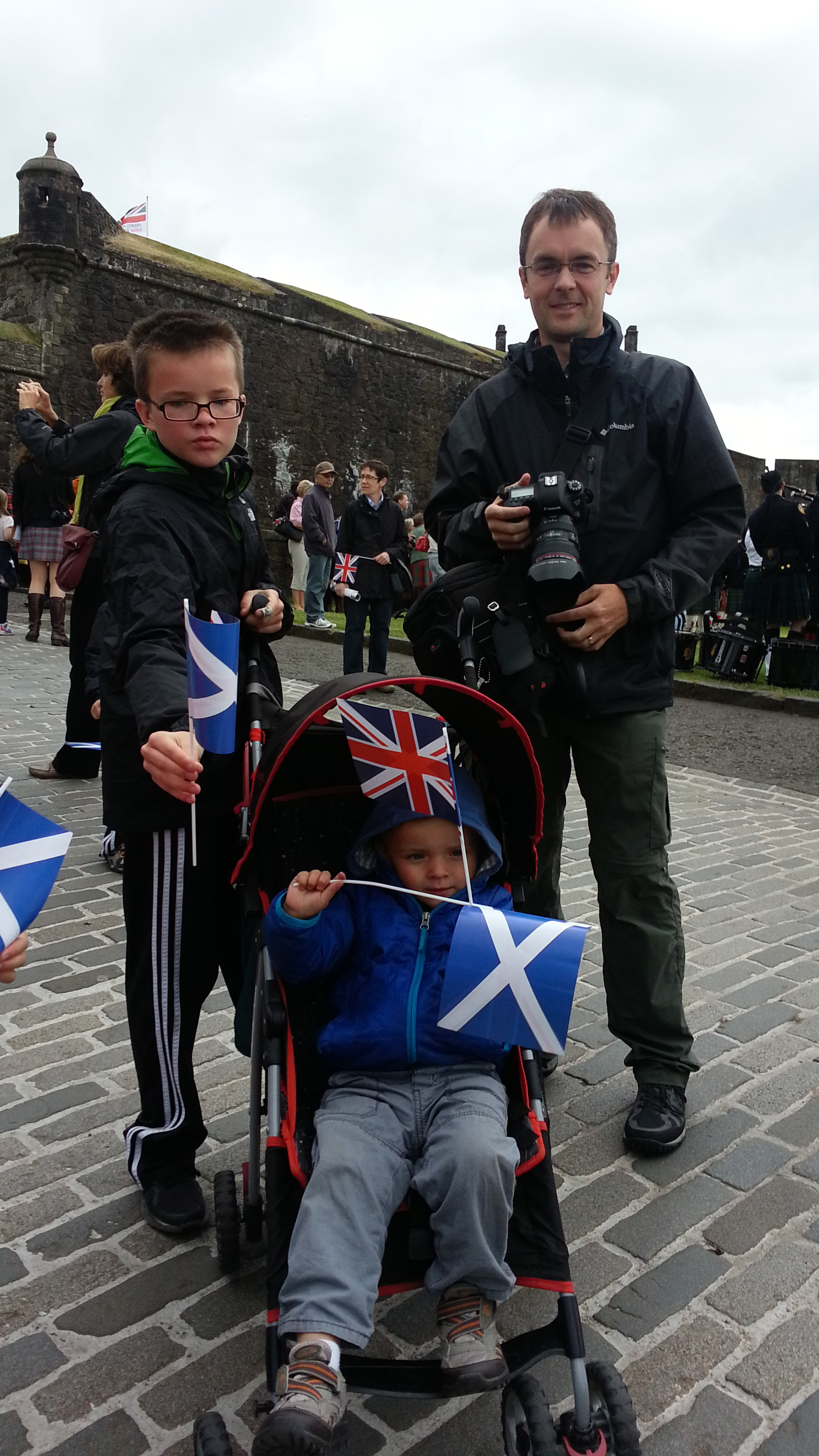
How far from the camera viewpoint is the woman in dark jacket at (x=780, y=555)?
12.5m

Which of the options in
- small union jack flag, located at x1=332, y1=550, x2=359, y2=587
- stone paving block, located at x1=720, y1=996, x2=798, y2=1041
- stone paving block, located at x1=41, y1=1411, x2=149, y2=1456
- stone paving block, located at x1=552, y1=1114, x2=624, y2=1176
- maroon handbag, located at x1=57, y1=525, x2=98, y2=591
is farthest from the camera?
small union jack flag, located at x1=332, y1=550, x2=359, y2=587

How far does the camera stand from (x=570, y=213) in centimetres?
285

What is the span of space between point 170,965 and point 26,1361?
0.82 metres

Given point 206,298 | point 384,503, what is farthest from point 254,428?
point 384,503

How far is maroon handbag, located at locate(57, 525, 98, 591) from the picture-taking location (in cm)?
537

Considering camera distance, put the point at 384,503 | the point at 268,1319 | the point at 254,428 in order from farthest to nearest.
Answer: the point at 254,428
the point at 384,503
the point at 268,1319

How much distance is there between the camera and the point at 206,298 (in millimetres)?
26297

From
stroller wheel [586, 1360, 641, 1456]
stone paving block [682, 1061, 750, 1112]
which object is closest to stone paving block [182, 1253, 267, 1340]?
stroller wheel [586, 1360, 641, 1456]

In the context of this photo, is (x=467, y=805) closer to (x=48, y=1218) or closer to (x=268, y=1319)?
(x=268, y=1319)

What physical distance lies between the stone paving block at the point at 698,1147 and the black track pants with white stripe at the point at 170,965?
118 centimetres

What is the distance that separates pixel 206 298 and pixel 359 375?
5487 millimetres

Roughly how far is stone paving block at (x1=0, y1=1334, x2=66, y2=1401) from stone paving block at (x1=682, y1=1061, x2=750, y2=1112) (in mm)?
1819

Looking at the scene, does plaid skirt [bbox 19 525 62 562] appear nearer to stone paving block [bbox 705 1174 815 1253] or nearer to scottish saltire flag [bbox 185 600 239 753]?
scottish saltire flag [bbox 185 600 239 753]

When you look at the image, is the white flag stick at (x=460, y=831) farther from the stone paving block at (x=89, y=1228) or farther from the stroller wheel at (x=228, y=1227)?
the stone paving block at (x=89, y=1228)
